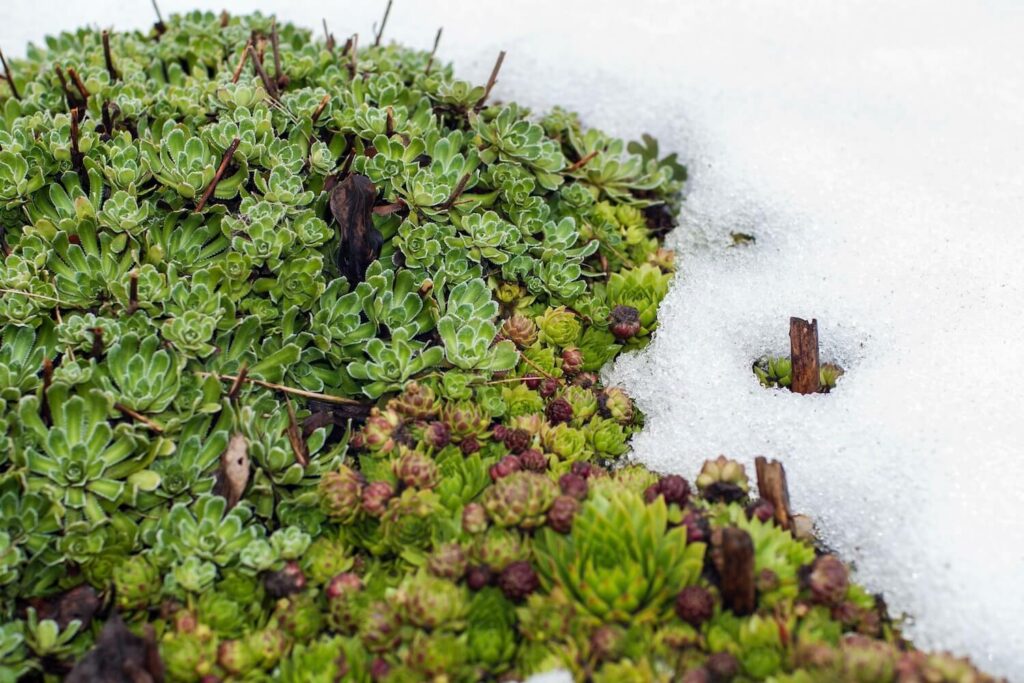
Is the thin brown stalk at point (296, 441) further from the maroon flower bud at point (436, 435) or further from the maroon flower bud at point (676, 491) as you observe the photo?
the maroon flower bud at point (676, 491)

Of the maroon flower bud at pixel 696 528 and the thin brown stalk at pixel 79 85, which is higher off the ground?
the thin brown stalk at pixel 79 85

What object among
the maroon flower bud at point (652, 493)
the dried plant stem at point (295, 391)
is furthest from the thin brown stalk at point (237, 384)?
the maroon flower bud at point (652, 493)

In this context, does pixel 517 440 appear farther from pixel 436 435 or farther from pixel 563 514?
pixel 563 514

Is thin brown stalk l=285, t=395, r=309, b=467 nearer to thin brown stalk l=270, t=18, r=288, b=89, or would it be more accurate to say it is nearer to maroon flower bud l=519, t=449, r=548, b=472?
maroon flower bud l=519, t=449, r=548, b=472

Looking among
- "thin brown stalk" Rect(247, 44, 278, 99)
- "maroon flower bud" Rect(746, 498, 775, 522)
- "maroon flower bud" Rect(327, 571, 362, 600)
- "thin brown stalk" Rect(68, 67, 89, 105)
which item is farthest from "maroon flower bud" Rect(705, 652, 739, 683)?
"thin brown stalk" Rect(68, 67, 89, 105)

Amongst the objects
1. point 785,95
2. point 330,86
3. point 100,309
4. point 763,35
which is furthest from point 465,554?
point 763,35

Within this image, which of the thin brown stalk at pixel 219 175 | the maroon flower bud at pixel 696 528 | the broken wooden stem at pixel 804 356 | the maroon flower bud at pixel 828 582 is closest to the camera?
the maroon flower bud at pixel 828 582

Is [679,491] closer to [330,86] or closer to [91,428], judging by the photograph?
[91,428]
